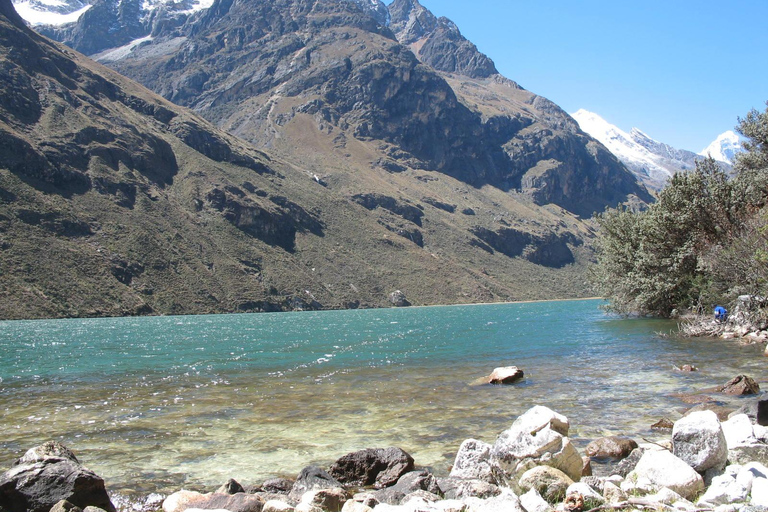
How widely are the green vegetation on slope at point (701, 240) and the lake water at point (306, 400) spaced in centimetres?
559

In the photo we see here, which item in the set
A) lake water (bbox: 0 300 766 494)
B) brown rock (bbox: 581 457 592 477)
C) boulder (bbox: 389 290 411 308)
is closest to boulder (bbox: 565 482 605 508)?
brown rock (bbox: 581 457 592 477)

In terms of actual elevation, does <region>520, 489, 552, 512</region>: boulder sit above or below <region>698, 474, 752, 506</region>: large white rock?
below

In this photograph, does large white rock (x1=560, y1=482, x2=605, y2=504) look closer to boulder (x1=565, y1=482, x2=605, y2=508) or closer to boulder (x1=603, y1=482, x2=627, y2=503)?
boulder (x1=565, y1=482, x2=605, y2=508)

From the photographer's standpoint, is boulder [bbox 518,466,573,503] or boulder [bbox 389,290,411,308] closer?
boulder [bbox 518,466,573,503]

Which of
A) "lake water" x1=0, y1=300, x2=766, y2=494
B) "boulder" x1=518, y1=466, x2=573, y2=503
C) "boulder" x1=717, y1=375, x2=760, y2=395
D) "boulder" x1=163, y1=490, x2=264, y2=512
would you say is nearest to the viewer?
"boulder" x1=518, y1=466, x2=573, y2=503

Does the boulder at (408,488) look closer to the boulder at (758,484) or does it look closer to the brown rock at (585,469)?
the brown rock at (585,469)

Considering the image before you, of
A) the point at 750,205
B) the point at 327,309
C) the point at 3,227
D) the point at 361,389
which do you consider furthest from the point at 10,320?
the point at 750,205

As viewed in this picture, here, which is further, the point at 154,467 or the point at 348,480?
the point at 154,467

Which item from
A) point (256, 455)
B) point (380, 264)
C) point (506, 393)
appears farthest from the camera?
point (380, 264)

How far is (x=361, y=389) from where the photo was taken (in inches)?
867

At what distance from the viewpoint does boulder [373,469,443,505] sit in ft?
31.2

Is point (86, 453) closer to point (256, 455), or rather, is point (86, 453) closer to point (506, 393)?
point (256, 455)

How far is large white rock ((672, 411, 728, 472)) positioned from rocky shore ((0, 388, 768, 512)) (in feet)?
0.05

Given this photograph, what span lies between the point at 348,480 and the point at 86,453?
7.08 meters
